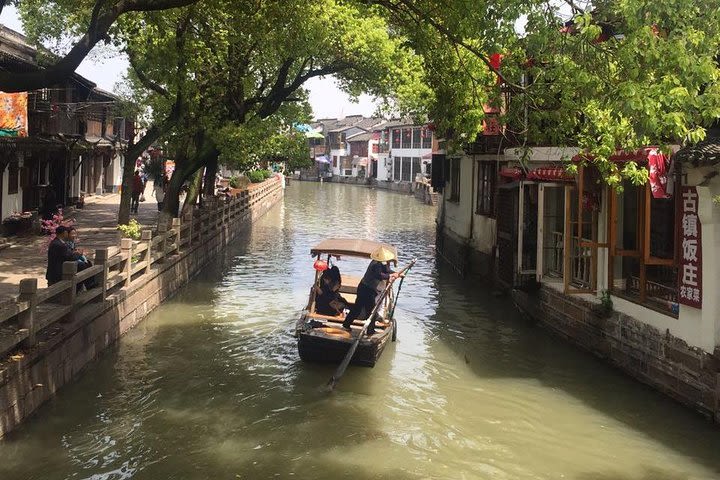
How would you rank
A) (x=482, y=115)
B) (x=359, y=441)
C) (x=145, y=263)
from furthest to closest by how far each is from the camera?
1. (x=145, y=263)
2. (x=482, y=115)
3. (x=359, y=441)

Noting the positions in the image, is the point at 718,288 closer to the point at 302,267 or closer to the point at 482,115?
the point at 482,115

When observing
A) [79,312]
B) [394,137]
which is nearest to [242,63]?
[79,312]

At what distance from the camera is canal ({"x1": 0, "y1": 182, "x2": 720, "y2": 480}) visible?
28.9 feet

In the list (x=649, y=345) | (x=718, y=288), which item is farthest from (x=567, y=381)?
(x=718, y=288)

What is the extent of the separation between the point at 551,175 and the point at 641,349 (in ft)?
13.4

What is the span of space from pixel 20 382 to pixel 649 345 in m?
9.07

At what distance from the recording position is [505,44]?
372 inches

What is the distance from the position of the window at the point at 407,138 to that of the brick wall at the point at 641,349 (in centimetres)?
5638

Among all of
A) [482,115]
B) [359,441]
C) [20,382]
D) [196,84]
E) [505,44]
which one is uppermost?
[196,84]

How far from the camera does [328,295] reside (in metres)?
13.2

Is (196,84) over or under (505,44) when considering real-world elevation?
over

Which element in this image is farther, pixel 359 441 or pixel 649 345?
pixel 649 345

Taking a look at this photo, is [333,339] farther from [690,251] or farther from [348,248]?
[690,251]

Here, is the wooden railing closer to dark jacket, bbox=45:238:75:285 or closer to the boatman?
dark jacket, bbox=45:238:75:285
